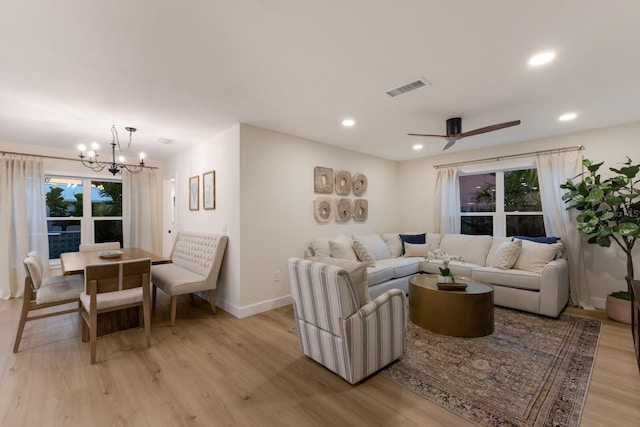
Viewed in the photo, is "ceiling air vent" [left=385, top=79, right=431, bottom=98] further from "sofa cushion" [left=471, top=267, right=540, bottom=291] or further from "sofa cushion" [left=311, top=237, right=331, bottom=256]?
"sofa cushion" [left=471, top=267, right=540, bottom=291]

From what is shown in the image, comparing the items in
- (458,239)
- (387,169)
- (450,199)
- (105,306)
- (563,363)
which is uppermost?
(387,169)

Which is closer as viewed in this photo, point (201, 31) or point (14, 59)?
point (201, 31)

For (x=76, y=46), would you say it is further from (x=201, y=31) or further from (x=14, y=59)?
(x=201, y=31)

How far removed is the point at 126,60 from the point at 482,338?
4057 millimetres

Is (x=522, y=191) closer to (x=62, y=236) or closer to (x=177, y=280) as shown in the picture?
(x=177, y=280)

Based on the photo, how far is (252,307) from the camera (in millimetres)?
3596

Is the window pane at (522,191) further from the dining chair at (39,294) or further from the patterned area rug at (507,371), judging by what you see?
the dining chair at (39,294)

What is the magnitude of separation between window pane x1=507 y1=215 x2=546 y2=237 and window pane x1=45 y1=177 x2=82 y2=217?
7644 millimetres

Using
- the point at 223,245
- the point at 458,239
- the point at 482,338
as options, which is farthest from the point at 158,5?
the point at 458,239

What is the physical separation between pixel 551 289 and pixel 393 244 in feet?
7.61

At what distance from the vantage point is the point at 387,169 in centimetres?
596

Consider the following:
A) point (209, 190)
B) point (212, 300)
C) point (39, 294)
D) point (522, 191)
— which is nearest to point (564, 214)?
point (522, 191)

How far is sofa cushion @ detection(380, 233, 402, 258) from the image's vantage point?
508 centimetres

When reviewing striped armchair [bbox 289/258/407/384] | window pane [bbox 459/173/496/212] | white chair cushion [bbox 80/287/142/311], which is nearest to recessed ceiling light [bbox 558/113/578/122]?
window pane [bbox 459/173/496/212]
